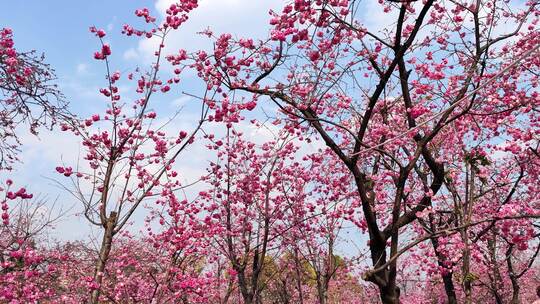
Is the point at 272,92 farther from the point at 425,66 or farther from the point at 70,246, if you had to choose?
the point at 70,246

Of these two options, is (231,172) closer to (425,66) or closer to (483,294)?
(425,66)

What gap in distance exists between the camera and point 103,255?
18.9 feet

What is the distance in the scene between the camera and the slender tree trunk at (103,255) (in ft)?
18.5

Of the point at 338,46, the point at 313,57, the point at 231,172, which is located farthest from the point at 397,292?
the point at 231,172

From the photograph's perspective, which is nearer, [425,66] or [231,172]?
[425,66]

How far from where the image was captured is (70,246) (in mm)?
22375

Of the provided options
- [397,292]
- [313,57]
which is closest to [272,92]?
[313,57]

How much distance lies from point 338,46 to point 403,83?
1628mm

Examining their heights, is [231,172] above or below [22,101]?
above

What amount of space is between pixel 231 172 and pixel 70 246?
13.8 metres

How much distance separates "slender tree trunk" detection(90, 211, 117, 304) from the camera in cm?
565

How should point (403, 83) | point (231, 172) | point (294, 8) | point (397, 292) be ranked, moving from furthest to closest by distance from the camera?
point (231, 172) < point (403, 83) < point (397, 292) < point (294, 8)

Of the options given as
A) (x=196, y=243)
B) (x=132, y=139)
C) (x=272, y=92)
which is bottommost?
(x=196, y=243)

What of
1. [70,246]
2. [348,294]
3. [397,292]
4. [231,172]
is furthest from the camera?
[348,294]
